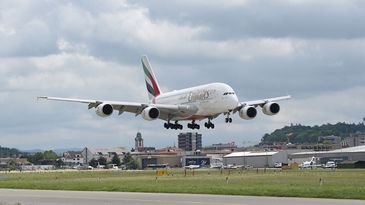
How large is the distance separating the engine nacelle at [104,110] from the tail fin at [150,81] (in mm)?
16076

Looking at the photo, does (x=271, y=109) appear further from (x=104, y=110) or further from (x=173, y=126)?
(x=104, y=110)

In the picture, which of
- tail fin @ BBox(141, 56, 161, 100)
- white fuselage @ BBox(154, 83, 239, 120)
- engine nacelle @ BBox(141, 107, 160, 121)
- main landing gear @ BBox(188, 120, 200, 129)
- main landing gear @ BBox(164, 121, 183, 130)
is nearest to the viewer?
white fuselage @ BBox(154, 83, 239, 120)

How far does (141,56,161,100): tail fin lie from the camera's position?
9481cm

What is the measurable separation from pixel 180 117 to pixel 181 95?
247 centimetres

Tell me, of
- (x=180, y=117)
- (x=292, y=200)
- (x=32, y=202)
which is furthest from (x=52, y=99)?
(x=292, y=200)

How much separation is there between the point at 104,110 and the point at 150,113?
4628 mm

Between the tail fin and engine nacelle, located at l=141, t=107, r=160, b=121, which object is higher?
the tail fin

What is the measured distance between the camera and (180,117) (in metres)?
82.4

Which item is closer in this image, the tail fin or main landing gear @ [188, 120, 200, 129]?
main landing gear @ [188, 120, 200, 129]

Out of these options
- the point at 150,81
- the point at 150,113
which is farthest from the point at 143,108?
the point at 150,81

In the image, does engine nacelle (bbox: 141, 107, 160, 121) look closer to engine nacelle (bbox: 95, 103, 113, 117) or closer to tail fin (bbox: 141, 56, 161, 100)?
engine nacelle (bbox: 95, 103, 113, 117)

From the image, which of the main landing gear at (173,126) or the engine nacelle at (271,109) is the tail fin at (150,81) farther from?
the engine nacelle at (271,109)

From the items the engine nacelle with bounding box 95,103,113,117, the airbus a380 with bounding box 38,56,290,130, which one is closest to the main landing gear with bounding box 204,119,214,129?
the airbus a380 with bounding box 38,56,290,130

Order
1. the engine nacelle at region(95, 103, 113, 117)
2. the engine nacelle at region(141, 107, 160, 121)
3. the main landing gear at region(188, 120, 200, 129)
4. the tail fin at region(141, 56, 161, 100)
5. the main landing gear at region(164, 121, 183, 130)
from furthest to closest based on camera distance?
the tail fin at region(141, 56, 161, 100)
the main landing gear at region(188, 120, 200, 129)
the main landing gear at region(164, 121, 183, 130)
the engine nacelle at region(141, 107, 160, 121)
the engine nacelle at region(95, 103, 113, 117)
